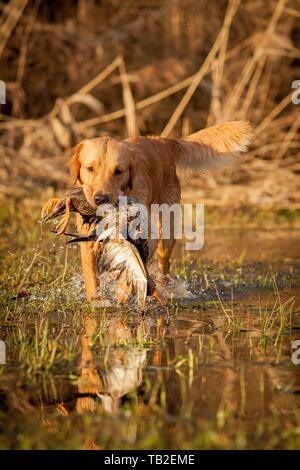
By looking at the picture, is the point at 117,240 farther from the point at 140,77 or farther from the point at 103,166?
the point at 140,77

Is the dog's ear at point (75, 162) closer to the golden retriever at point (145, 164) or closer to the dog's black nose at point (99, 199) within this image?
the golden retriever at point (145, 164)

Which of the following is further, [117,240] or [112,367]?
[117,240]

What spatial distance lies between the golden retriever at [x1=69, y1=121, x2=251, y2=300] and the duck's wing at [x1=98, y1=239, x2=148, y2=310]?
0.32m

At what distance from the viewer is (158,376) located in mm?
3506

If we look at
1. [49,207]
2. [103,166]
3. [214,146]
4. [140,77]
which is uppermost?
[140,77]

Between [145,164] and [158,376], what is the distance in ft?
6.99

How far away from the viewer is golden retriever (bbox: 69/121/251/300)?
4.95 meters

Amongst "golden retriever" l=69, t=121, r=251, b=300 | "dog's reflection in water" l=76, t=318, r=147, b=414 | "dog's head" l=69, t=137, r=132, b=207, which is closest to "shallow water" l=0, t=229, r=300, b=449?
"dog's reflection in water" l=76, t=318, r=147, b=414

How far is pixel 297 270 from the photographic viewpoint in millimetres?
6223

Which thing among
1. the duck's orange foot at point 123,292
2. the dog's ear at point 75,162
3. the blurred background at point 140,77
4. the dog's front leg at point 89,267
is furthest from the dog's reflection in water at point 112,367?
the blurred background at point 140,77

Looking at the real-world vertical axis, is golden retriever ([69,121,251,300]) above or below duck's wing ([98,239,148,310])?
above

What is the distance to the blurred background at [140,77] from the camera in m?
9.20
